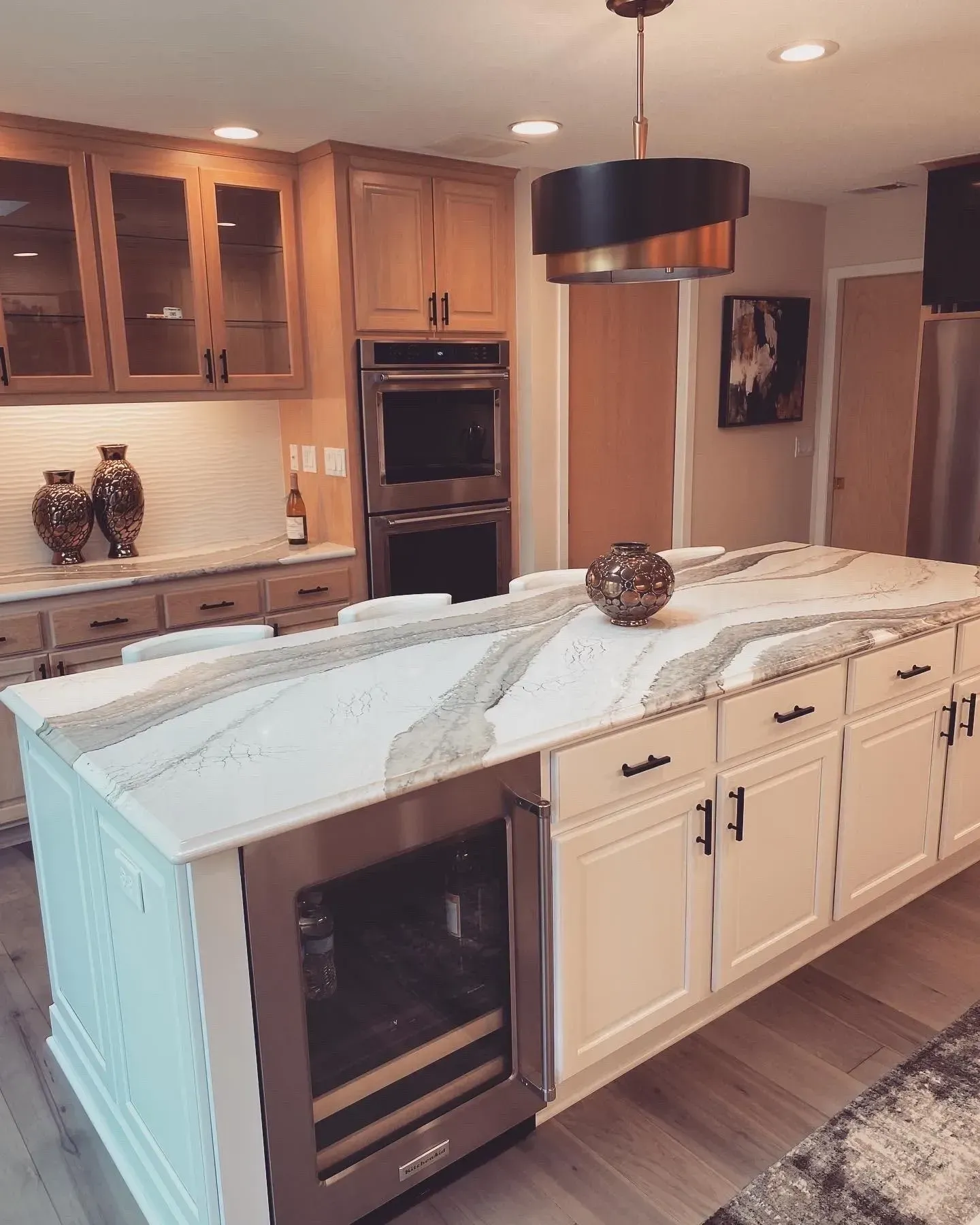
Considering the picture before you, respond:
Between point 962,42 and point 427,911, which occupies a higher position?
point 962,42

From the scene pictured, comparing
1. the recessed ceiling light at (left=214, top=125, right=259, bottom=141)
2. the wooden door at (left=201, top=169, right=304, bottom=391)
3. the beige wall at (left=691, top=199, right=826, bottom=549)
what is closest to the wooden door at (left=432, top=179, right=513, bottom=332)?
the wooden door at (left=201, top=169, right=304, bottom=391)

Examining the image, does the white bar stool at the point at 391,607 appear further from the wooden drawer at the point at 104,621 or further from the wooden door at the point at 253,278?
the wooden door at the point at 253,278

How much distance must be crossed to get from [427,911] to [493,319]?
118 inches

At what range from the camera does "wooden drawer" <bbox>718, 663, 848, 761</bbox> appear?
6.75 ft

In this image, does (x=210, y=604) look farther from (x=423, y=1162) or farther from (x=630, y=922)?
(x=423, y=1162)

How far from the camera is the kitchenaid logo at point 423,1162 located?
5.62ft

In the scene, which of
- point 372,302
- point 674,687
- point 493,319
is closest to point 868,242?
point 493,319

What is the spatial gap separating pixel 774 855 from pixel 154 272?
2.90 meters

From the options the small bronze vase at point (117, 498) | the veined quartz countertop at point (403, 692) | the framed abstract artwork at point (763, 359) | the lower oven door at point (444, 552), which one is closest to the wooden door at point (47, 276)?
the small bronze vase at point (117, 498)

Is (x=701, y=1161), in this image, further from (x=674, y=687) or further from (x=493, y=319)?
(x=493, y=319)

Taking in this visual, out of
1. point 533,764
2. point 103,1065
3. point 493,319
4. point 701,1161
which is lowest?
point 701,1161

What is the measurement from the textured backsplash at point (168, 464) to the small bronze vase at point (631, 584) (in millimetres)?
2250

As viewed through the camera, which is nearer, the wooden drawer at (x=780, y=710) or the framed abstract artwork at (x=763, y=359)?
the wooden drawer at (x=780, y=710)

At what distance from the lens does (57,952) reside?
2.17 m
